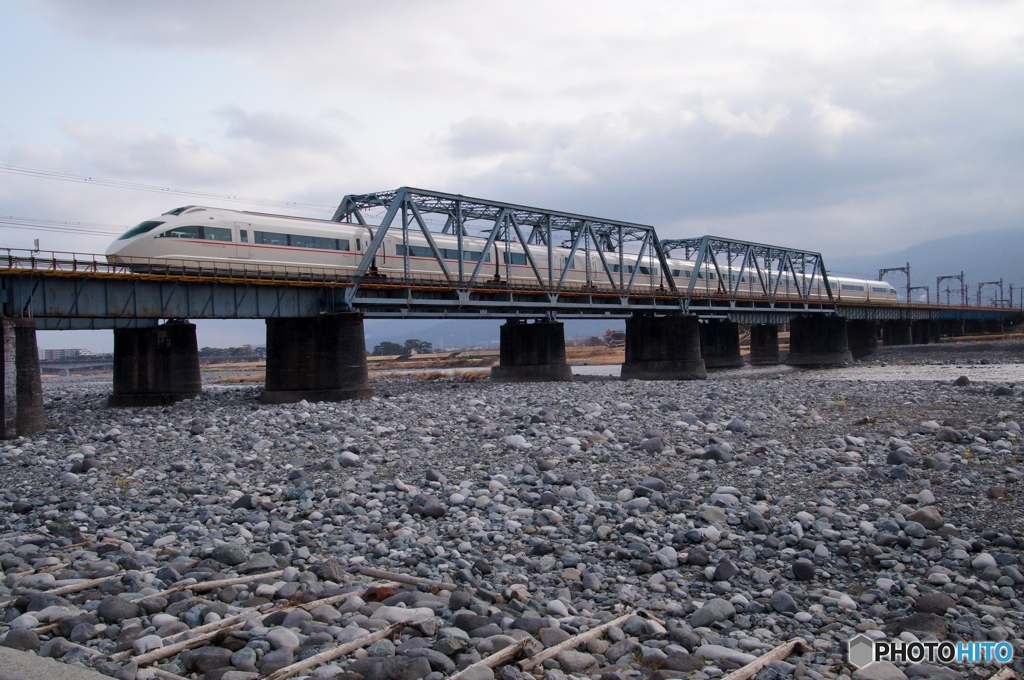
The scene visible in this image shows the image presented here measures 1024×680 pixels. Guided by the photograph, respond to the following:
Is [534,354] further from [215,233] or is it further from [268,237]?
[215,233]

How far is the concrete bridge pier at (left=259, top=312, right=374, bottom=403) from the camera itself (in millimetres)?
32250

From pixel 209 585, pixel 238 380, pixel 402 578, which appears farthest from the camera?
pixel 238 380

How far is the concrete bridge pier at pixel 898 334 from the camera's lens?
111 metres

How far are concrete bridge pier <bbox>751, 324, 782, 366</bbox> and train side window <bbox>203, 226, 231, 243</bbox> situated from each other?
67.9 metres

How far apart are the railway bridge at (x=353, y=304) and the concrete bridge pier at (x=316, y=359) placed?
0.05 m

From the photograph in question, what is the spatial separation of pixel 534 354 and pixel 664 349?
12.9m

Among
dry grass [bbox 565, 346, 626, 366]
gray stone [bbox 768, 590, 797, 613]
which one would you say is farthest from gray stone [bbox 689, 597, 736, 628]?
dry grass [bbox 565, 346, 626, 366]

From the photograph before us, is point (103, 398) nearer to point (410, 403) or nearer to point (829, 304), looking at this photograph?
point (410, 403)

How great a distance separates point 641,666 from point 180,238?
28635mm

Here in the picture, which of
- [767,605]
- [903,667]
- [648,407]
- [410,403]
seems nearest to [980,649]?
[903,667]

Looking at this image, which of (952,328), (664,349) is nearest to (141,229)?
(664,349)

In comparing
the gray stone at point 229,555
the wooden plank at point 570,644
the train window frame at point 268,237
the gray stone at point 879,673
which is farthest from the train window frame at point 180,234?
the gray stone at point 879,673

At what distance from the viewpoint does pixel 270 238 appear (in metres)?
33.0

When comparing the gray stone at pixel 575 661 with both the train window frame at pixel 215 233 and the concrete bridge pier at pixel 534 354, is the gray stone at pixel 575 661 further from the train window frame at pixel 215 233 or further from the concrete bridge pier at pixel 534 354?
the concrete bridge pier at pixel 534 354
